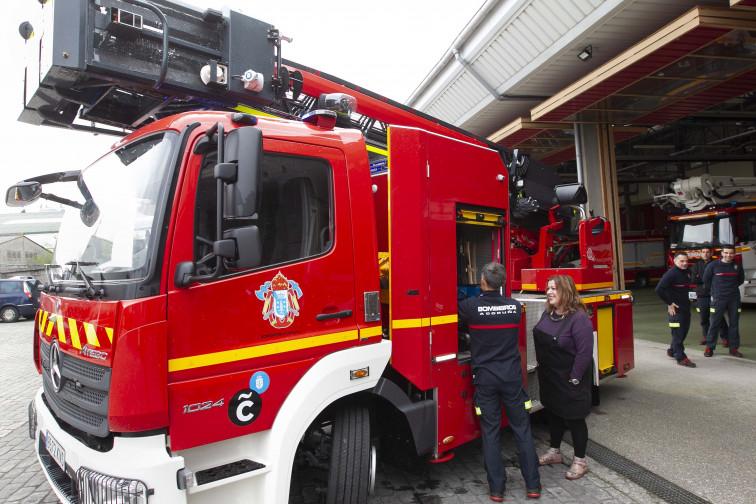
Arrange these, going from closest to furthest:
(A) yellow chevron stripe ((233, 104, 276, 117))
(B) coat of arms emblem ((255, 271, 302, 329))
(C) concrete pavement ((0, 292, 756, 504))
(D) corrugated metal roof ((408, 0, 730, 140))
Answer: (B) coat of arms emblem ((255, 271, 302, 329))
(A) yellow chevron stripe ((233, 104, 276, 117))
(C) concrete pavement ((0, 292, 756, 504))
(D) corrugated metal roof ((408, 0, 730, 140))

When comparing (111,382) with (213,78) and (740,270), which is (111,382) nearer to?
(213,78)

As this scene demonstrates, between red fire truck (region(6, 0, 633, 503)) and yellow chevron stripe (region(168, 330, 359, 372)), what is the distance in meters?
0.01

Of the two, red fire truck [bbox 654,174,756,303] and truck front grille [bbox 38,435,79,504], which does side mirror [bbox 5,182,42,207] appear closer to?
truck front grille [bbox 38,435,79,504]

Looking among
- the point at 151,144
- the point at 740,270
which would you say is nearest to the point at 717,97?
the point at 740,270

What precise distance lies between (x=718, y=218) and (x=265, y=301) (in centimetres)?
1377

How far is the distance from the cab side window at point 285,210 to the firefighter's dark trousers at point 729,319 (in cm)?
726

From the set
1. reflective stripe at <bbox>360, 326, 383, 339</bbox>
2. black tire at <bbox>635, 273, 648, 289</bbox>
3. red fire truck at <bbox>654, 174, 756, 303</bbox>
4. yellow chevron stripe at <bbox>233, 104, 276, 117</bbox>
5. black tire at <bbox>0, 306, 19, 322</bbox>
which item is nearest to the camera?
reflective stripe at <bbox>360, 326, 383, 339</bbox>

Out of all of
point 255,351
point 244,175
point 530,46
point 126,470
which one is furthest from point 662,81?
point 126,470

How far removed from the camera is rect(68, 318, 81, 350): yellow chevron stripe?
2.45 metres

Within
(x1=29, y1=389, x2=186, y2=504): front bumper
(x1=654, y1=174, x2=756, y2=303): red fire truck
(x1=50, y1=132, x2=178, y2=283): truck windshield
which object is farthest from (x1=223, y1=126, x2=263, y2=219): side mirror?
(x1=654, y1=174, x2=756, y2=303): red fire truck

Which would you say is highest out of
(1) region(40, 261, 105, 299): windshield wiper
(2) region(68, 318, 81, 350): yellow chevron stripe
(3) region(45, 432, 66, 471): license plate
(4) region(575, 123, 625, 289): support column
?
(4) region(575, 123, 625, 289): support column

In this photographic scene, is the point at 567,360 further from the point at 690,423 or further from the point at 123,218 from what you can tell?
the point at 123,218

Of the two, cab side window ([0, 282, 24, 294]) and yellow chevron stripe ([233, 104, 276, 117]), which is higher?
yellow chevron stripe ([233, 104, 276, 117])

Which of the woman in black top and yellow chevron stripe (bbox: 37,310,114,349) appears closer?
yellow chevron stripe (bbox: 37,310,114,349)
